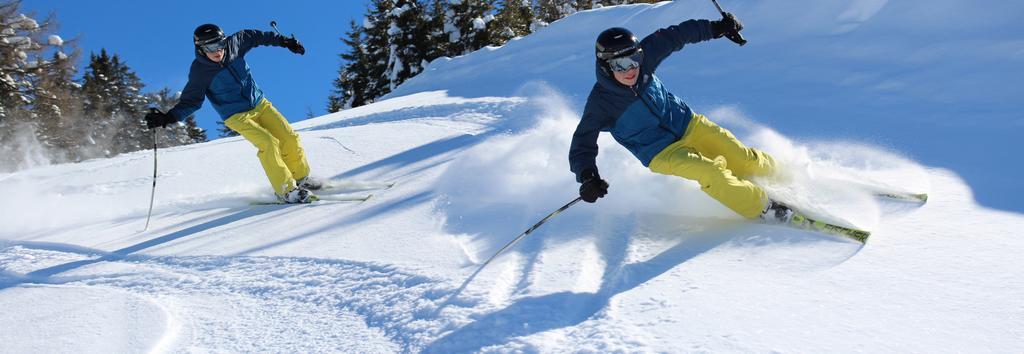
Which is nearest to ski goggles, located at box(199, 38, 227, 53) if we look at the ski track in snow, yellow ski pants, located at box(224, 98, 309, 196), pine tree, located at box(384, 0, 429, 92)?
yellow ski pants, located at box(224, 98, 309, 196)

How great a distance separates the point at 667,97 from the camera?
153 inches

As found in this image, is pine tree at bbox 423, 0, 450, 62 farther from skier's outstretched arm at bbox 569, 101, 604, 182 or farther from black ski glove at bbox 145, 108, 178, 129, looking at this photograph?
skier's outstretched arm at bbox 569, 101, 604, 182

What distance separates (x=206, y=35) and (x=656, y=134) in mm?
3544

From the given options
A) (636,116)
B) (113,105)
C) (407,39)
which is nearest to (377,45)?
(407,39)

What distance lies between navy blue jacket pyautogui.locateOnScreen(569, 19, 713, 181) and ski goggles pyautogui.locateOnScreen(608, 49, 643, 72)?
0.23 feet

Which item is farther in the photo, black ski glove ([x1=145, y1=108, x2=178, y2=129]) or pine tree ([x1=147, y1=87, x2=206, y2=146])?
pine tree ([x1=147, y1=87, x2=206, y2=146])

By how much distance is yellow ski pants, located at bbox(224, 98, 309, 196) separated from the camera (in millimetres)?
5277

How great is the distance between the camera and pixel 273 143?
534 cm

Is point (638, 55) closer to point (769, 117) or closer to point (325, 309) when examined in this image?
point (325, 309)

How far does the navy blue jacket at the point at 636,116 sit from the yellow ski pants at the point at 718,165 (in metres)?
0.08

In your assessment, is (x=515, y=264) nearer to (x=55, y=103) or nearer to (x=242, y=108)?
(x=242, y=108)

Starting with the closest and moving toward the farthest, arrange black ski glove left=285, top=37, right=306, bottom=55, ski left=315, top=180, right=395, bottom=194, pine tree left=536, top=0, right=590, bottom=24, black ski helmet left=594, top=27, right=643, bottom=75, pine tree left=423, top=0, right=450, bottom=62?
black ski helmet left=594, top=27, right=643, bottom=75
ski left=315, top=180, right=395, bottom=194
black ski glove left=285, top=37, right=306, bottom=55
pine tree left=423, top=0, right=450, bottom=62
pine tree left=536, top=0, right=590, bottom=24

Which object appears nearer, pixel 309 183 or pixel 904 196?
pixel 904 196

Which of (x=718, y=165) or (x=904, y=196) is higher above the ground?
(x=718, y=165)
